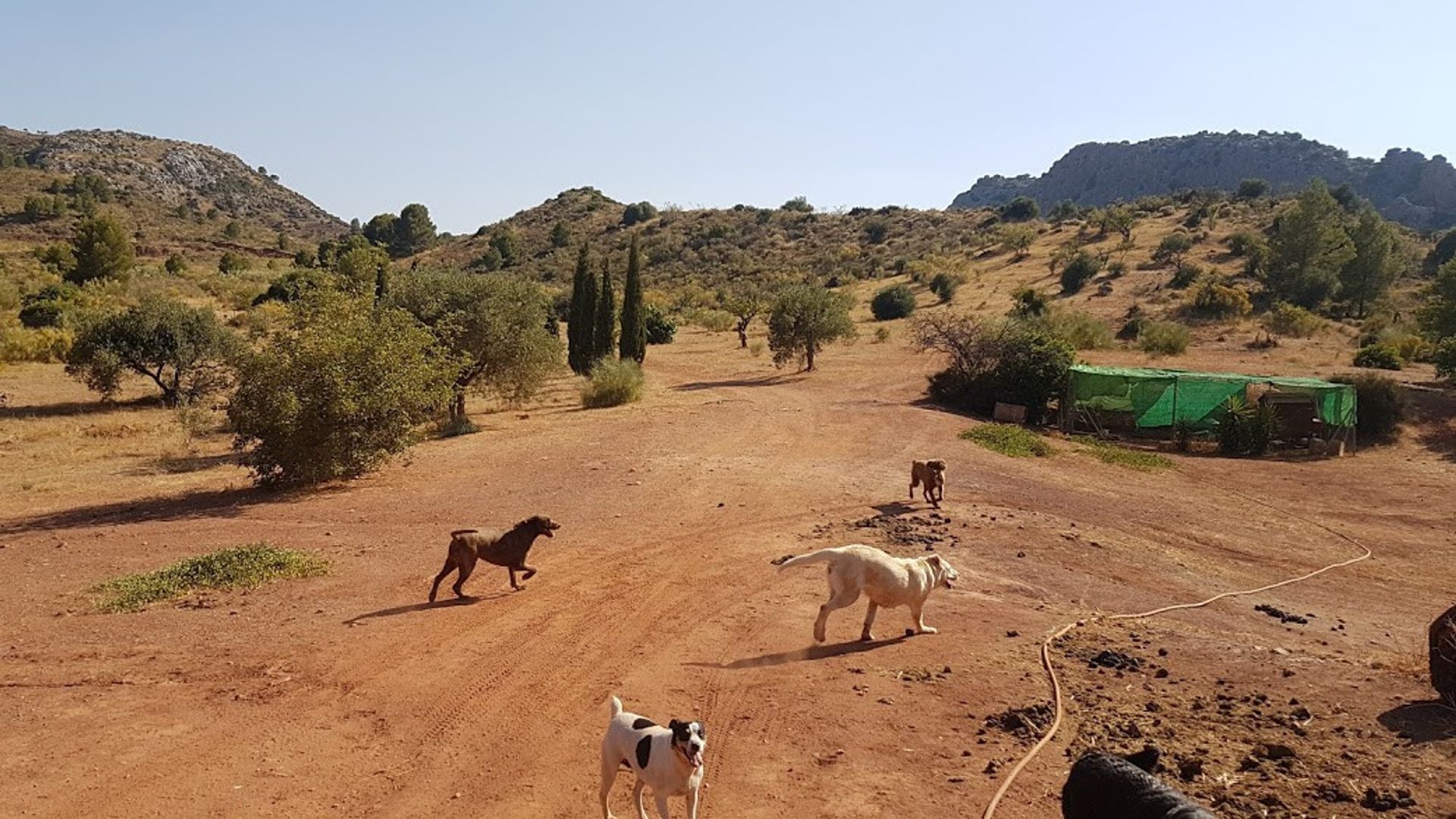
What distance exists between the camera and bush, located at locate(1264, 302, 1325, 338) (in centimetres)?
4269

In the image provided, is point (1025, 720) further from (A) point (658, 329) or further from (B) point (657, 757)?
(A) point (658, 329)

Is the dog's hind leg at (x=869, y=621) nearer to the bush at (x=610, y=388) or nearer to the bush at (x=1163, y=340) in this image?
the bush at (x=610, y=388)

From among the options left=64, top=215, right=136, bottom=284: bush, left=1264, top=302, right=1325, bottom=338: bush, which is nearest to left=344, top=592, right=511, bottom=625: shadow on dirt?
left=1264, top=302, right=1325, bottom=338: bush

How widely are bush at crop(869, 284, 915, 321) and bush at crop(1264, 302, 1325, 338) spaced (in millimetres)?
20437

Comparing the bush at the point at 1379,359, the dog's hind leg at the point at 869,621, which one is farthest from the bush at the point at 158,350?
the bush at the point at 1379,359

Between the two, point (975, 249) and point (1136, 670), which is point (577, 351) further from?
point (975, 249)

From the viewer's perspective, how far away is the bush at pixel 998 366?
93.0 ft

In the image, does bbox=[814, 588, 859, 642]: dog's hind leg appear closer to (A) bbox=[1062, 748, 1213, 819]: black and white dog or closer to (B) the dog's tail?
(B) the dog's tail

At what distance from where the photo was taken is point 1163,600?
11.8 m

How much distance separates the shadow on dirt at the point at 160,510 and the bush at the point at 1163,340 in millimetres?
36395

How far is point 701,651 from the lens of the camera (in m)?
9.09

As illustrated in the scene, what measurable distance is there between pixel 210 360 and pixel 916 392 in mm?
26553

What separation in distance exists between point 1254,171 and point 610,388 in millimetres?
171478

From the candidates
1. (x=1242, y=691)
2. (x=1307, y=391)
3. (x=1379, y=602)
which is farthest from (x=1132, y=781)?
(x=1307, y=391)
